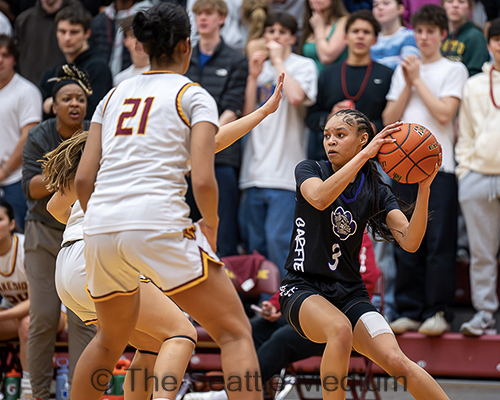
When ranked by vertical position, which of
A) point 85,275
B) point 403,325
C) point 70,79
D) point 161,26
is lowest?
point 403,325

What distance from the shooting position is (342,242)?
13.0 feet

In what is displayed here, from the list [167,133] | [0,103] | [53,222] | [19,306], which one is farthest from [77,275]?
[0,103]

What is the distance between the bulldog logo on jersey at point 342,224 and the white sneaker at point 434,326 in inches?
97.4

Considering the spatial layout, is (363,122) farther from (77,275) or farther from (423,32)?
(423,32)

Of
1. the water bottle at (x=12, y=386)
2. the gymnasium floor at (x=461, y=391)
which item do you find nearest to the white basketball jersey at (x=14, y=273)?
the water bottle at (x=12, y=386)

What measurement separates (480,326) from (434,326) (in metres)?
0.40

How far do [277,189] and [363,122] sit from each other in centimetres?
268

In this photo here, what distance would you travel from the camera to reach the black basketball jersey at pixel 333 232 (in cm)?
392

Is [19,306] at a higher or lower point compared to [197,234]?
lower

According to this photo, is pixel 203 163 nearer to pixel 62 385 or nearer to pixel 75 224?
pixel 75 224

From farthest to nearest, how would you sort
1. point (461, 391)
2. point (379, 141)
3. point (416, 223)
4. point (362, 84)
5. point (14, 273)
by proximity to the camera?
point (362, 84) < point (14, 273) < point (461, 391) < point (416, 223) < point (379, 141)

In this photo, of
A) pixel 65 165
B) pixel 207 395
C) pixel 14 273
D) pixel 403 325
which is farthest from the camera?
pixel 403 325

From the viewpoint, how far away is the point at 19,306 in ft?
19.1

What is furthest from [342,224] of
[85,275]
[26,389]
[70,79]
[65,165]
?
[26,389]
